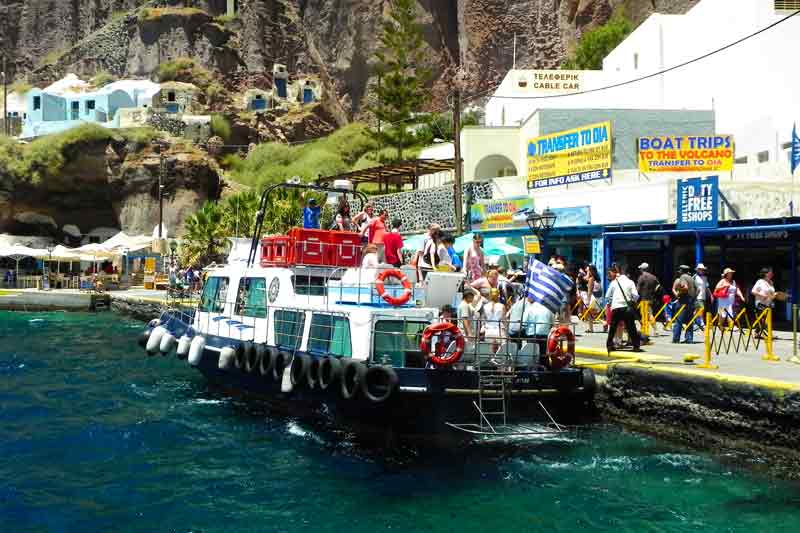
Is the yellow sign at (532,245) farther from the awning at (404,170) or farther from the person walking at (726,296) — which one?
the awning at (404,170)

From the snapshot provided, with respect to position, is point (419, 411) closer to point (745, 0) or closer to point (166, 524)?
point (166, 524)

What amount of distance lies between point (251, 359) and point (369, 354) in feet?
11.6

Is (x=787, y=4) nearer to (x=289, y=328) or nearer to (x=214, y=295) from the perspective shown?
(x=214, y=295)

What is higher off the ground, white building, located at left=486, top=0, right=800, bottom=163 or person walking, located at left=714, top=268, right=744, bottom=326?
white building, located at left=486, top=0, right=800, bottom=163

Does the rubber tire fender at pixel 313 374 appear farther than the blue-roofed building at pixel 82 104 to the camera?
No

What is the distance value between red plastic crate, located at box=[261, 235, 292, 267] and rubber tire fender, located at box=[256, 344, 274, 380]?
5.99 ft

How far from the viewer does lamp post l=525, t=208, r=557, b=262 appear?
2298 cm

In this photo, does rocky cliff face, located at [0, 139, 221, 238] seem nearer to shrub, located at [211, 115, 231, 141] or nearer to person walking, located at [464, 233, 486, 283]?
shrub, located at [211, 115, 231, 141]

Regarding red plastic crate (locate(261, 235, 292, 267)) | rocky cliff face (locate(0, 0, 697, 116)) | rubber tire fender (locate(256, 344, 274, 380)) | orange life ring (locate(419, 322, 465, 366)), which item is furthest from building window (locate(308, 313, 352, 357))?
rocky cliff face (locate(0, 0, 697, 116))

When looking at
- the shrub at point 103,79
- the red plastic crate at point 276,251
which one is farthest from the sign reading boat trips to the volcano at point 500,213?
the shrub at point 103,79

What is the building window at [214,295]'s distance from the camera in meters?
17.2

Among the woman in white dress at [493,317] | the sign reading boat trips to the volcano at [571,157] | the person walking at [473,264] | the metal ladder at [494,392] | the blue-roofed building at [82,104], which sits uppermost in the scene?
the blue-roofed building at [82,104]

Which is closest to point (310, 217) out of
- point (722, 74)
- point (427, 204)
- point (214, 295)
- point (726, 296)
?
point (214, 295)

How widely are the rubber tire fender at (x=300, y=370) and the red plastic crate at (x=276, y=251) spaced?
2503 millimetres
